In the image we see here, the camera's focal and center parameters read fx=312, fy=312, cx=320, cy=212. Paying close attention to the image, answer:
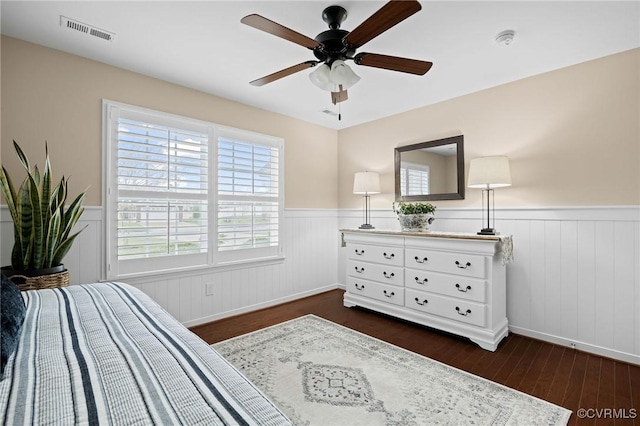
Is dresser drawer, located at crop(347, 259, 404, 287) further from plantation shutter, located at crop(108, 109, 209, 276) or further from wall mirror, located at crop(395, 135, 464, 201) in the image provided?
plantation shutter, located at crop(108, 109, 209, 276)

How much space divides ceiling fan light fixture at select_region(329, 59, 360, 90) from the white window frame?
68.5 inches

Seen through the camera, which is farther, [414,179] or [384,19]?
[414,179]

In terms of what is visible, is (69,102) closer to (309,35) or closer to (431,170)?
(309,35)

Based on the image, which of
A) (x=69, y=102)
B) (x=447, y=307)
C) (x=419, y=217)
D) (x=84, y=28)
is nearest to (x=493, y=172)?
(x=419, y=217)

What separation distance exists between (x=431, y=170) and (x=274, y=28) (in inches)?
99.0

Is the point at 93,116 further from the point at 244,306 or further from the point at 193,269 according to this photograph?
the point at 244,306

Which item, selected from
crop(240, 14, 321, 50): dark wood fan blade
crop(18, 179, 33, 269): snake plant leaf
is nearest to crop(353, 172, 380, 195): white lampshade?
crop(240, 14, 321, 50): dark wood fan blade

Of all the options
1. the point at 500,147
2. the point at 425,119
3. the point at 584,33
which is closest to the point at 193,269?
A: the point at 425,119

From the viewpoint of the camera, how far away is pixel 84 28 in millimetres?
2156

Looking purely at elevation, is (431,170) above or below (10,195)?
above

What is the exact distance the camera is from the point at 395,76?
290cm

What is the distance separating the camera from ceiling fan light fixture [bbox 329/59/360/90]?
2021 millimetres

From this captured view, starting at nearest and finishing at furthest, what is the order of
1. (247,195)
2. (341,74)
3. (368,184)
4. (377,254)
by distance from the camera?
(341,74) < (377,254) < (247,195) < (368,184)

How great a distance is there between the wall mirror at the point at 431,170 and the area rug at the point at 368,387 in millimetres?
1786
